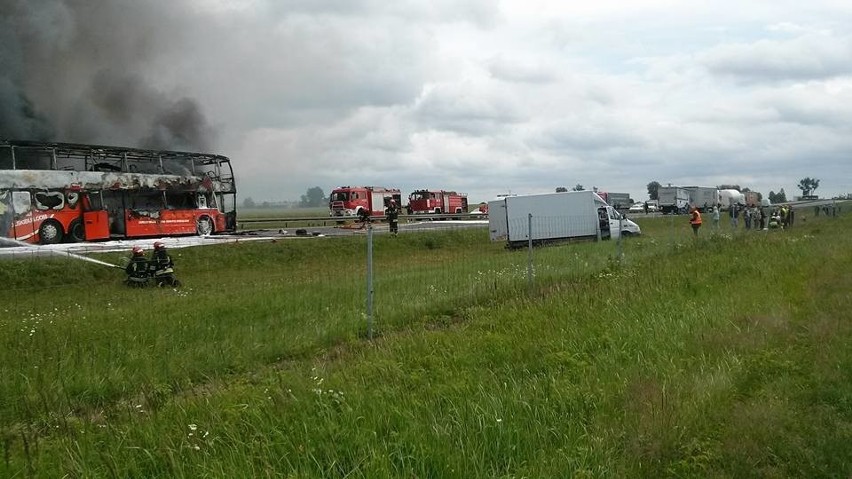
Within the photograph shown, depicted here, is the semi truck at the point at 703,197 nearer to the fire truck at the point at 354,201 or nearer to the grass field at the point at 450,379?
the fire truck at the point at 354,201

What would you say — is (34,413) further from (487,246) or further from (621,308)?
(487,246)

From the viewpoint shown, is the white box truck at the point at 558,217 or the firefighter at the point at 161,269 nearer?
the firefighter at the point at 161,269

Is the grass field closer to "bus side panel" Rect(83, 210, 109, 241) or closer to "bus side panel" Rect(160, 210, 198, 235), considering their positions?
"bus side panel" Rect(83, 210, 109, 241)

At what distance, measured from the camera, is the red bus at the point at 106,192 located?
2388 cm

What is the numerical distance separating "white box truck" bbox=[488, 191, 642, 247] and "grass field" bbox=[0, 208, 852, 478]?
1761 centimetres

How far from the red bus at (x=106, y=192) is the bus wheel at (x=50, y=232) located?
36 millimetres

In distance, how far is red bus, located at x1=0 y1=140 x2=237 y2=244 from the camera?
2388 centimetres

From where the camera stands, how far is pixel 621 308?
8180 mm

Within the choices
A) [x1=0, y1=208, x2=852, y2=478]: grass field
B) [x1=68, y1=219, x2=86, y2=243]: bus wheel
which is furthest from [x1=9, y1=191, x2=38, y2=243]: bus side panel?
[x1=0, y1=208, x2=852, y2=478]: grass field

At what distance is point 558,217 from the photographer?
30.5 m

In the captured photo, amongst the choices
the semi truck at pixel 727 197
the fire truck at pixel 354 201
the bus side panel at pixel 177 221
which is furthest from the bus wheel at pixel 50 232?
the semi truck at pixel 727 197

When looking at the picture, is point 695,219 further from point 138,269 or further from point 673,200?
point 673,200

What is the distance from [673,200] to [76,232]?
186ft

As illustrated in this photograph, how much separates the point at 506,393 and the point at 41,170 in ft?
80.7
